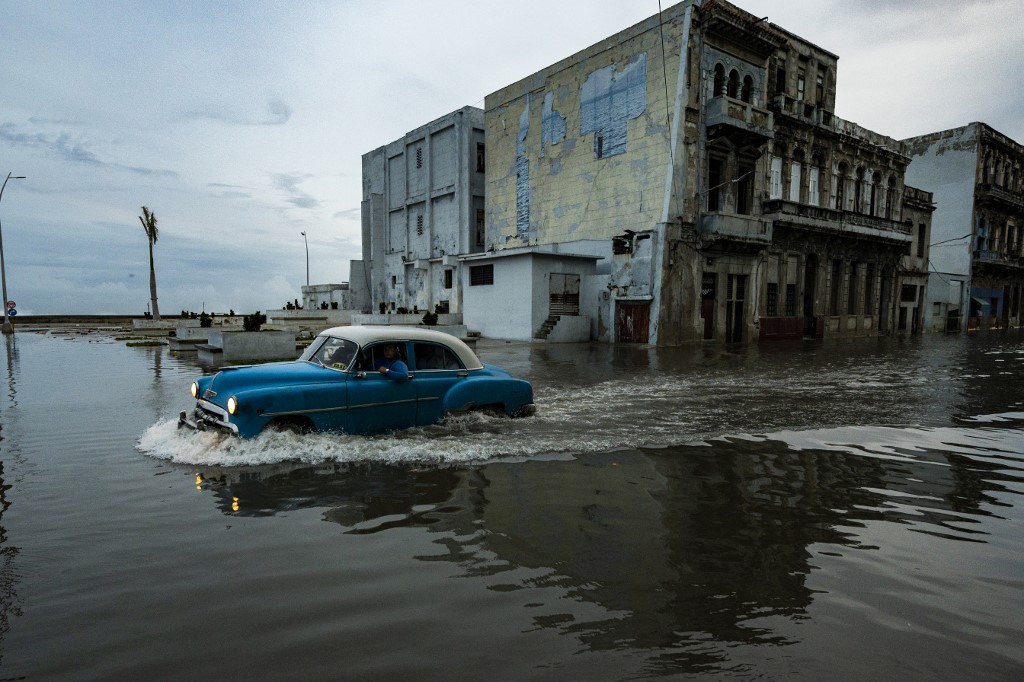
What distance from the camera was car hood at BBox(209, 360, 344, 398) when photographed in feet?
20.7

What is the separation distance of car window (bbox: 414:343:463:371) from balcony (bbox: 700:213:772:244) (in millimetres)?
20549

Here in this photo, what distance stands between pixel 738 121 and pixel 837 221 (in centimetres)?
1071

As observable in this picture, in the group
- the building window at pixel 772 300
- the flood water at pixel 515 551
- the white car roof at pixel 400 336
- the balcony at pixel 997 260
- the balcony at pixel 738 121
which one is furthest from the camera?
the balcony at pixel 997 260

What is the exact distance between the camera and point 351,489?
531 centimetres

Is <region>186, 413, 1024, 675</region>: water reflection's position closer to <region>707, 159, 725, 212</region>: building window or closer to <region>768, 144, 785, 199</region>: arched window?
<region>707, 159, 725, 212</region>: building window

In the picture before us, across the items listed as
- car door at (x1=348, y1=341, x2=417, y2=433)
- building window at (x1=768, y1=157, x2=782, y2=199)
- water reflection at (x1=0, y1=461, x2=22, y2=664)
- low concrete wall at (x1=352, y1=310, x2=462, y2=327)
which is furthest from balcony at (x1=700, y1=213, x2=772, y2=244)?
water reflection at (x1=0, y1=461, x2=22, y2=664)

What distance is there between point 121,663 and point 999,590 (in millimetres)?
5067

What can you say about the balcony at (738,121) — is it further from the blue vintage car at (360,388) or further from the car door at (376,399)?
the car door at (376,399)

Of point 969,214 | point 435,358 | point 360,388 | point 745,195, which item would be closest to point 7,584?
point 360,388

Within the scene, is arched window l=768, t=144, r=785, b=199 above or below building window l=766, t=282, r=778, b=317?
above

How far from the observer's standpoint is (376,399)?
6.87m

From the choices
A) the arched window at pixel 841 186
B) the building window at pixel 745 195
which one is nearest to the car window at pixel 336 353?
the building window at pixel 745 195

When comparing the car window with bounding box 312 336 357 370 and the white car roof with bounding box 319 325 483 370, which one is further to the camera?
the white car roof with bounding box 319 325 483 370

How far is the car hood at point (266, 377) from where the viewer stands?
249 inches
